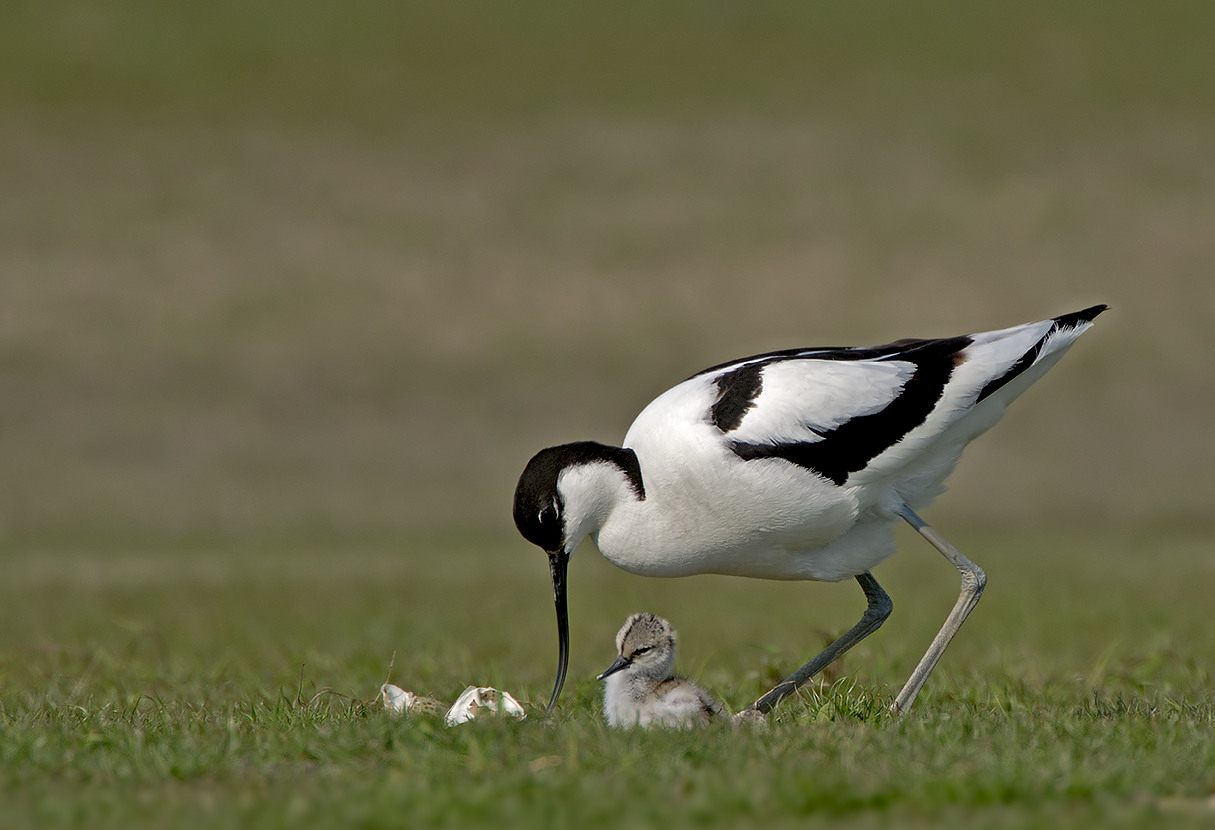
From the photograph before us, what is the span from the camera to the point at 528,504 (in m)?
6.79

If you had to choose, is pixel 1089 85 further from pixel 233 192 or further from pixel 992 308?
pixel 233 192

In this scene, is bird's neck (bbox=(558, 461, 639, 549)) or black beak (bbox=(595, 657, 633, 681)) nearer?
black beak (bbox=(595, 657, 633, 681))

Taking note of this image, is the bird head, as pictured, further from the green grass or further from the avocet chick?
the green grass

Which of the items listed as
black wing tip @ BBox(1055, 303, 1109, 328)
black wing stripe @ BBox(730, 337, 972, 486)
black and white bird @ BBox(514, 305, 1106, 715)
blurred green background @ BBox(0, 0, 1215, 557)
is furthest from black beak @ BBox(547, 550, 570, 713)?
→ blurred green background @ BBox(0, 0, 1215, 557)

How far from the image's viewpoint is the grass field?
10.9m

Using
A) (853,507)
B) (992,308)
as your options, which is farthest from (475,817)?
(992,308)

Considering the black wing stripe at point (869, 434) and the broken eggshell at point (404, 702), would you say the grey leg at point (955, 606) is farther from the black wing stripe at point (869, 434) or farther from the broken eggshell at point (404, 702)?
the broken eggshell at point (404, 702)

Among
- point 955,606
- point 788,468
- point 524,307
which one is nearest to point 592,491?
point 788,468

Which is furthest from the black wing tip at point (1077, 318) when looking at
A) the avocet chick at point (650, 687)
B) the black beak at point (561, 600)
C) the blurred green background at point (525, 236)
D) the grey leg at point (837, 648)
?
the blurred green background at point (525, 236)

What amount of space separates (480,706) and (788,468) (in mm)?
1723

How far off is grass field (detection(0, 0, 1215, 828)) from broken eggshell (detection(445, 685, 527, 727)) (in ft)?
1.10

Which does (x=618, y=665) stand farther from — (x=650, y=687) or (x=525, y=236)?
(x=525, y=236)

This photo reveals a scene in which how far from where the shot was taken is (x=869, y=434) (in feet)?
22.1

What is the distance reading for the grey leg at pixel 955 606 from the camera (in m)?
6.62
